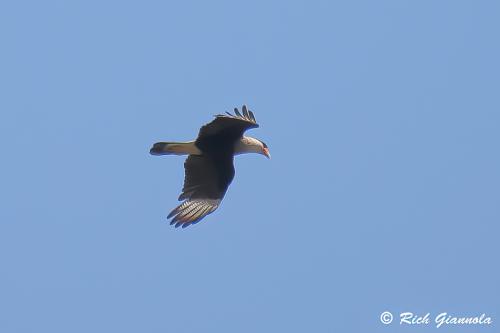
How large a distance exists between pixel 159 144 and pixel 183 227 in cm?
153

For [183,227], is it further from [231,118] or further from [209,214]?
[231,118]

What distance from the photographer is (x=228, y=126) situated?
60.5 feet

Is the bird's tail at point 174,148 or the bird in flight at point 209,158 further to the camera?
the bird's tail at point 174,148

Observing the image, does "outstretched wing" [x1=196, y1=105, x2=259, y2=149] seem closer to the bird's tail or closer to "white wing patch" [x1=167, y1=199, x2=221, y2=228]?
the bird's tail

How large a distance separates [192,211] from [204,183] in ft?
2.25

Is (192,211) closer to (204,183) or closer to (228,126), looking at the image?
(204,183)

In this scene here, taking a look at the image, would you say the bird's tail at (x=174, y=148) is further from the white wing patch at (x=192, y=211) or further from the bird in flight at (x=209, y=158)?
the white wing patch at (x=192, y=211)

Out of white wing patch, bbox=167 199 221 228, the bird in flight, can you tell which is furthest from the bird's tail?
white wing patch, bbox=167 199 221 228

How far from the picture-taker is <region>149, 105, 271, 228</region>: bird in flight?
18.4 m

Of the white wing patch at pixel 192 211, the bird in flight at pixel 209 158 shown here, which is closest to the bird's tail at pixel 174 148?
the bird in flight at pixel 209 158

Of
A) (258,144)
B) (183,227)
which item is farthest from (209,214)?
(258,144)

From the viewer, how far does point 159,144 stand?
18.8 m

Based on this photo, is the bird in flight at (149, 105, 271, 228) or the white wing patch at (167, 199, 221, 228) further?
the bird in flight at (149, 105, 271, 228)

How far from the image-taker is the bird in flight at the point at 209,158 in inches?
724
